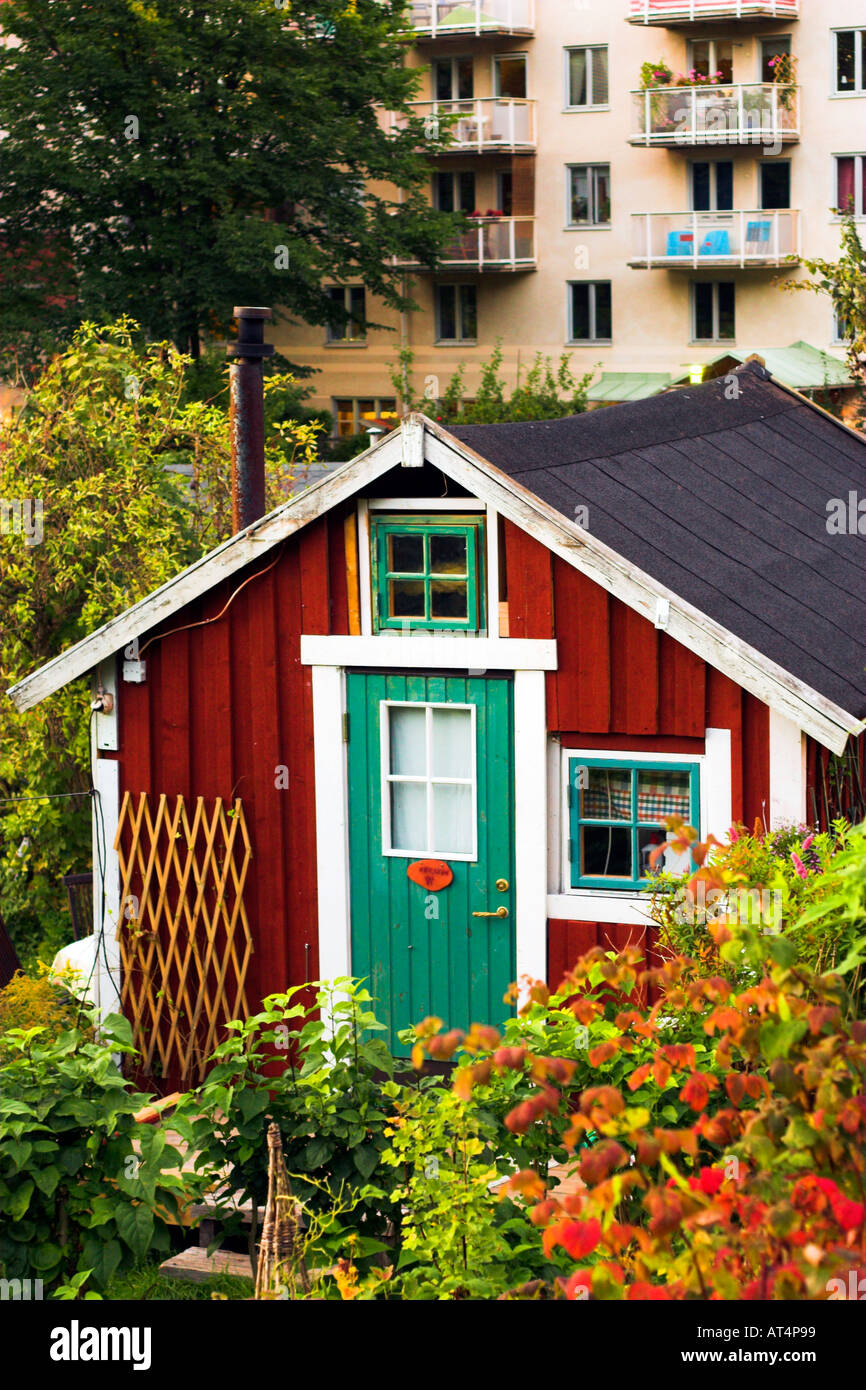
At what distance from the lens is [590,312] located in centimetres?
4266

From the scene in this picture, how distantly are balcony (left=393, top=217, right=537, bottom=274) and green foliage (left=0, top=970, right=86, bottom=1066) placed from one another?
108ft

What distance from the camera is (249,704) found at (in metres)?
10.6

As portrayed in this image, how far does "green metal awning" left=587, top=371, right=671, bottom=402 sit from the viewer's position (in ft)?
131

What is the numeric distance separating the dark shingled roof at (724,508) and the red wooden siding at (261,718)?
4.38ft

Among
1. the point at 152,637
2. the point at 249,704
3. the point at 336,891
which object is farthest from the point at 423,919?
the point at 152,637

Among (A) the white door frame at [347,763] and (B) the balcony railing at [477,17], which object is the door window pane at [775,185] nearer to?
(B) the balcony railing at [477,17]

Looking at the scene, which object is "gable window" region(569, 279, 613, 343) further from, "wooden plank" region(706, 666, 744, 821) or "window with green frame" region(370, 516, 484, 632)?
"wooden plank" region(706, 666, 744, 821)

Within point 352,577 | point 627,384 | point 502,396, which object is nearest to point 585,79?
point 627,384

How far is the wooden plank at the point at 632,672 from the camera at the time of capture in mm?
9445

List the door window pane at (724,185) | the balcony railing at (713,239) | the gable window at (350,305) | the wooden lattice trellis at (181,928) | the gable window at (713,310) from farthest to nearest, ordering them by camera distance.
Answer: the gable window at (350,305), the gable window at (713,310), the door window pane at (724,185), the balcony railing at (713,239), the wooden lattice trellis at (181,928)

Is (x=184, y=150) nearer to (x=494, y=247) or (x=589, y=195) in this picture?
(x=494, y=247)

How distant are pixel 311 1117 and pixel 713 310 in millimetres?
36642
